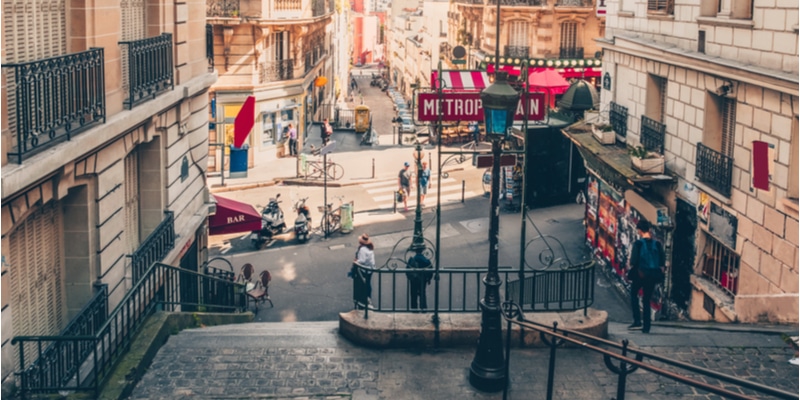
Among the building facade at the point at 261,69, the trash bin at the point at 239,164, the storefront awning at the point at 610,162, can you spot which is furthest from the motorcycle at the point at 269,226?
the building facade at the point at 261,69

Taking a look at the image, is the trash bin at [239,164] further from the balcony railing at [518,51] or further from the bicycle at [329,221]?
the balcony railing at [518,51]

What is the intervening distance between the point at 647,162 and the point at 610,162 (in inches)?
56.3

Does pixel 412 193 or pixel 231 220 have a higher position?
pixel 231 220

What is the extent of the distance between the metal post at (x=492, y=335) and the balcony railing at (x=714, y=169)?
18.5 ft

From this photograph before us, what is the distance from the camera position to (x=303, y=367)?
11.1 m

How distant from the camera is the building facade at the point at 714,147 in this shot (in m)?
12.8

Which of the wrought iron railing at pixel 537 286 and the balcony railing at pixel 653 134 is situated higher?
the balcony railing at pixel 653 134

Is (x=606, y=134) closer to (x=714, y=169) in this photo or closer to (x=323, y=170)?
(x=714, y=169)

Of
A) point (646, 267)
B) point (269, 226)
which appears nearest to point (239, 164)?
point (269, 226)

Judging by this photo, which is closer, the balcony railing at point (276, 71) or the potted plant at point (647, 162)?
the potted plant at point (647, 162)

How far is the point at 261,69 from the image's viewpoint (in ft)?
124

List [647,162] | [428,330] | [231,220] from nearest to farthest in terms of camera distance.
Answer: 1. [428,330]
2. [647,162]
3. [231,220]

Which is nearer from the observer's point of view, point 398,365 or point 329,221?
point 398,365

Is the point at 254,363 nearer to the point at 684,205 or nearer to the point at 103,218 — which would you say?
the point at 103,218
